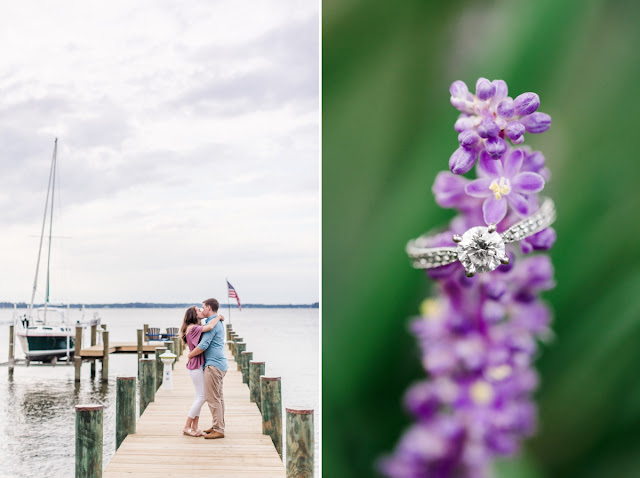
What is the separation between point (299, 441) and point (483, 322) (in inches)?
84.1

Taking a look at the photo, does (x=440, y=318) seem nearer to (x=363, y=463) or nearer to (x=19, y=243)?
(x=363, y=463)

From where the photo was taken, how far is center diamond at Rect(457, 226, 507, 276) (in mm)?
976

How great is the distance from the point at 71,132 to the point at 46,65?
412 cm

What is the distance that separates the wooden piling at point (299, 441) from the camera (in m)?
2.72

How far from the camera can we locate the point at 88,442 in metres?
3.24

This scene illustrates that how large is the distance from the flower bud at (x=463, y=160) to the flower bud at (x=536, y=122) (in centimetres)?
11

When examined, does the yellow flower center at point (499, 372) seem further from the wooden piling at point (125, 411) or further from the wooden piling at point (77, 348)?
the wooden piling at point (77, 348)

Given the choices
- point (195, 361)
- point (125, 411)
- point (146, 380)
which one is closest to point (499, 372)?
point (195, 361)

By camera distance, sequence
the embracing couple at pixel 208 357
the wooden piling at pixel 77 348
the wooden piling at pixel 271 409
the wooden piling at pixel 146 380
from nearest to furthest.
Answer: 1. the embracing couple at pixel 208 357
2. the wooden piling at pixel 271 409
3. the wooden piling at pixel 146 380
4. the wooden piling at pixel 77 348

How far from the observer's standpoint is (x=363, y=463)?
1.09 metres

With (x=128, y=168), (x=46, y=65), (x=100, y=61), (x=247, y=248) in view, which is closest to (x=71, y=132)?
(x=46, y=65)

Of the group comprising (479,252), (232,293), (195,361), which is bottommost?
(195,361)

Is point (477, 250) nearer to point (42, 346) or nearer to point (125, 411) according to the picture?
point (125, 411)

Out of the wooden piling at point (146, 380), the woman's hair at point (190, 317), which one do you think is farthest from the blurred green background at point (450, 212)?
the wooden piling at point (146, 380)
